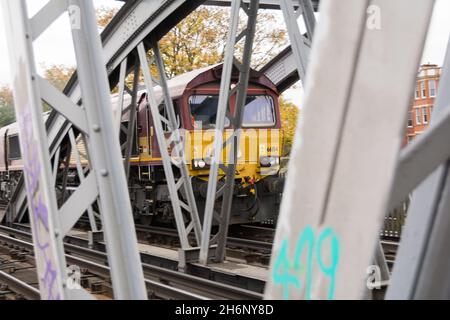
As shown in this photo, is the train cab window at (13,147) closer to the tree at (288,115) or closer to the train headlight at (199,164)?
the tree at (288,115)

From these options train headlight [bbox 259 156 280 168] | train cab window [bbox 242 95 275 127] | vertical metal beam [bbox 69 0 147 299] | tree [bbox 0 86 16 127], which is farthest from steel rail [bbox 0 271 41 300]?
tree [bbox 0 86 16 127]

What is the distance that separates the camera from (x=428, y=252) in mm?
1630

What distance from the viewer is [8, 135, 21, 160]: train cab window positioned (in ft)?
69.6

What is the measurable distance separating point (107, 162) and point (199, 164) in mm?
9827

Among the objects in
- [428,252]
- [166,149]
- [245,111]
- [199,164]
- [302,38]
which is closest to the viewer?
[428,252]

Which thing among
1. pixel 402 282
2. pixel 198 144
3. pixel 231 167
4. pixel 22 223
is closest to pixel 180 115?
pixel 198 144

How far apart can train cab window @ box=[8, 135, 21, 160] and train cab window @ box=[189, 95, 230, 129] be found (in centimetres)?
1075

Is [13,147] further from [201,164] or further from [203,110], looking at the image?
[201,164]

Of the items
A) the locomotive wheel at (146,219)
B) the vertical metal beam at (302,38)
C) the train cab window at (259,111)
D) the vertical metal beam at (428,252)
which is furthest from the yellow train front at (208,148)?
the vertical metal beam at (428,252)

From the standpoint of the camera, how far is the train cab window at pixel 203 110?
12.6 m

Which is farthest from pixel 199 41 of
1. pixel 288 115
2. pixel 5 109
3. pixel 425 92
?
pixel 5 109

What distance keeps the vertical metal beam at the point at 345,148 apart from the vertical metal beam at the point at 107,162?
0.84 m

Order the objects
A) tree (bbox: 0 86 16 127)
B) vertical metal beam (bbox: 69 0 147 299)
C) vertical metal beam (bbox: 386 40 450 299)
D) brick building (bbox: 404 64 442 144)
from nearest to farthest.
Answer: vertical metal beam (bbox: 386 40 450 299), vertical metal beam (bbox: 69 0 147 299), brick building (bbox: 404 64 442 144), tree (bbox: 0 86 16 127)

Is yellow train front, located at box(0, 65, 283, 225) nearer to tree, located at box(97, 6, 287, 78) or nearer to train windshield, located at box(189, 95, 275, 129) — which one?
train windshield, located at box(189, 95, 275, 129)
